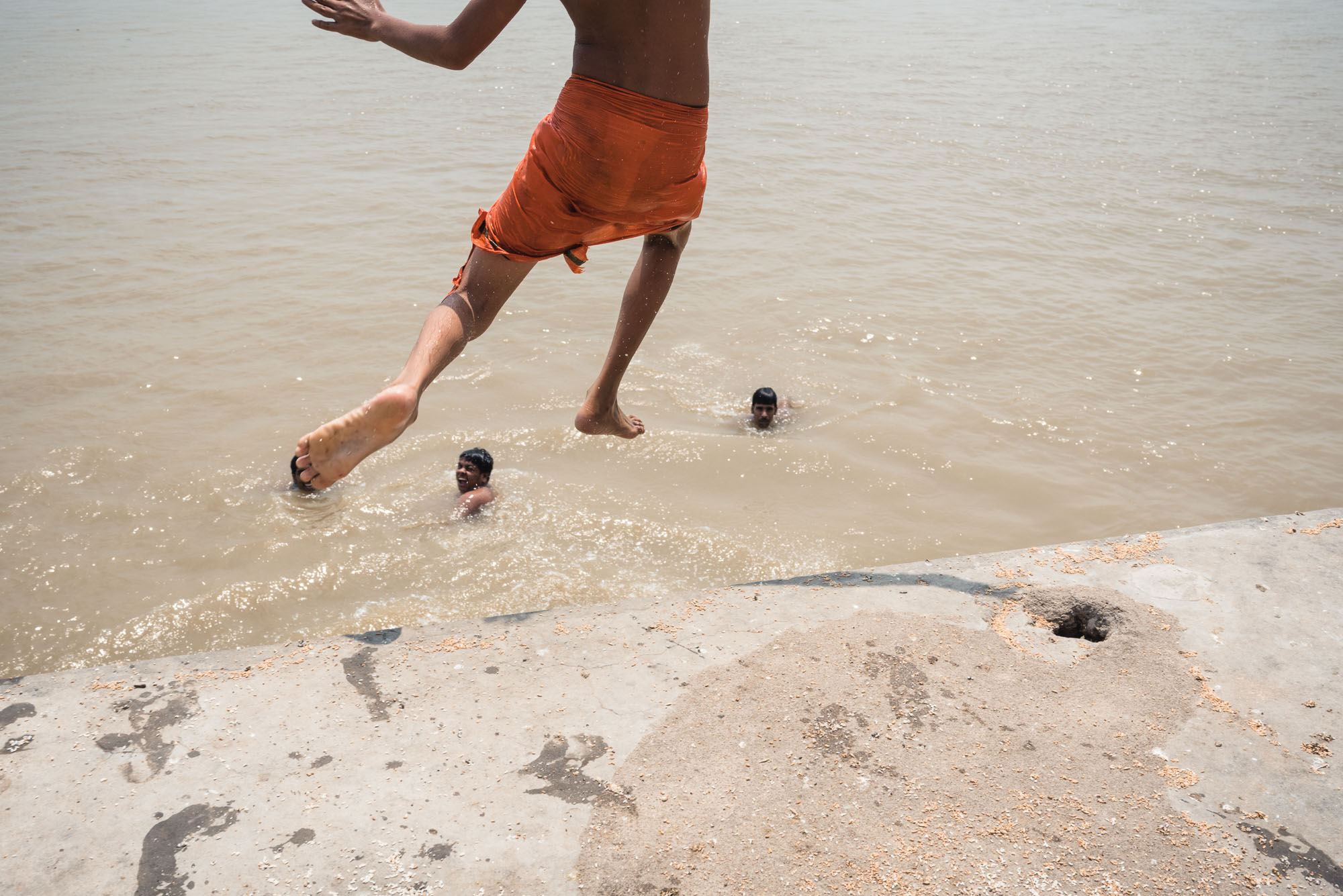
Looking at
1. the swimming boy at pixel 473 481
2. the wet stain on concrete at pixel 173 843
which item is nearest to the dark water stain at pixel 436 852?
the wet stain on concrete at pixel 173 843

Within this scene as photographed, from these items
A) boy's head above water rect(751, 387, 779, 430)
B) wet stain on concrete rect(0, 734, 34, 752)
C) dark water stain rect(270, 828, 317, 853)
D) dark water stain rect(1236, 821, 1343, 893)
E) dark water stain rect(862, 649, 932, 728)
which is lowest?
boy's head above water rect(751, 387, 779, 430)

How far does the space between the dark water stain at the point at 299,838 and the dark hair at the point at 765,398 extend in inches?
155

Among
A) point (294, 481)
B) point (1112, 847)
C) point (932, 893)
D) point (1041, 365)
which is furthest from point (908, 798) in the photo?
point (1041, 365)

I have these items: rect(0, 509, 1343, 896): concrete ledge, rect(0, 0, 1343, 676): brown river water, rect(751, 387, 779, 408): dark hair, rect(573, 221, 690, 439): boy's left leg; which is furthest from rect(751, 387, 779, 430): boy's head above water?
rect(0, 509, 1343, 896): concrete ledge

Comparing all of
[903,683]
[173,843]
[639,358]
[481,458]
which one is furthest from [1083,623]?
[639,358]

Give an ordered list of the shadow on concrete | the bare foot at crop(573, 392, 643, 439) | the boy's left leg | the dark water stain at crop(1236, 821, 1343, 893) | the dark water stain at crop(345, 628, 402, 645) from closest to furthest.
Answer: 1. the dark water stain at crop(1236, 821, 1343, 893)
2. the dark water stain at crop(345, 628, 402, 645)
3. the shadow on concrete
4. the boy's left leg
5. the bare foot at crop(573, 392, 643, 439)

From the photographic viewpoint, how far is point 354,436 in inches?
101

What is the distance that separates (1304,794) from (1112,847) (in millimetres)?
553

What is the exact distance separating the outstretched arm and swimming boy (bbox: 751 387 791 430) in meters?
3.38

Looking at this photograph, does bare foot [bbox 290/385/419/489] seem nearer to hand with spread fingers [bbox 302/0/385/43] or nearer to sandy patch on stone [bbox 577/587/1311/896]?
hand with spread fingers [bbox 302/0/385/43]

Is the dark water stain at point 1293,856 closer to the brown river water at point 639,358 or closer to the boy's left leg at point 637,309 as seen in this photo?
the boy's left leg at point 637,309

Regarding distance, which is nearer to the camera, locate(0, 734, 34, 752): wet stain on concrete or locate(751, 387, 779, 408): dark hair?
locate(0, 734, 34, 752): wet stain on concrete

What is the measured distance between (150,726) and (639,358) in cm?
454

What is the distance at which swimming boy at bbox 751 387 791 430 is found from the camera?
5586 millimetres
